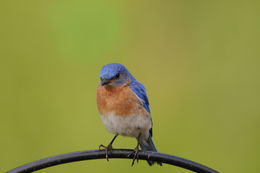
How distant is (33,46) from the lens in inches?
256

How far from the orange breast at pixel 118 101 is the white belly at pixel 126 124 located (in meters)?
0.03

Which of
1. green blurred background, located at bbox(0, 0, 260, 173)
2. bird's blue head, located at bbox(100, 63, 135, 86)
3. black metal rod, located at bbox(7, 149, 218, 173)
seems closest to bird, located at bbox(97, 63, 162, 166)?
bird's blue head, located at bbox(100, 63, 135, 86)

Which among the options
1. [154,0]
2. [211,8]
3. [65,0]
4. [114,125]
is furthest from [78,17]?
[114,125]

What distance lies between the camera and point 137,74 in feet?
20.6

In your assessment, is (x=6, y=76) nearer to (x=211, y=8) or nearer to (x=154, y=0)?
(x=154, y=0)

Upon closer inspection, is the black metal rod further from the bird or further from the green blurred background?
the green blurred background

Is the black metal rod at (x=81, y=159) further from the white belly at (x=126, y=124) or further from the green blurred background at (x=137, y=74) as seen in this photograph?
the green blurred background at (x=137, y=74)

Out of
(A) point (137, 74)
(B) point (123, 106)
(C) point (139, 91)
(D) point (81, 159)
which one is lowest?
(D) point (81, 159)

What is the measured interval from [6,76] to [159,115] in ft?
4.46

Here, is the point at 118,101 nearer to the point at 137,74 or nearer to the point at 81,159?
the point at 81,159

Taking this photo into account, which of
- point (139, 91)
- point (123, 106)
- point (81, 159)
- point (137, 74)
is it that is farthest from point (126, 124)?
point (137, 74)

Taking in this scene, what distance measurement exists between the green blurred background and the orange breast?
1.13 m

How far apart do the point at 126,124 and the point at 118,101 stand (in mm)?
155

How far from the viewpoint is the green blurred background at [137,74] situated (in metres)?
5.86
